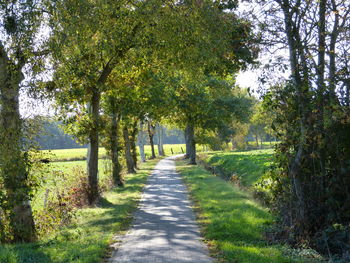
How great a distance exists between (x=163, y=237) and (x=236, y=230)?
1.84m

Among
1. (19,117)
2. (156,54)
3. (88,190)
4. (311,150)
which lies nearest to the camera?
(311,150)

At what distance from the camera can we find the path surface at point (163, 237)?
802 centimetres

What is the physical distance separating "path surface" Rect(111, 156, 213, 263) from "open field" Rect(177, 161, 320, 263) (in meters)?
0.35

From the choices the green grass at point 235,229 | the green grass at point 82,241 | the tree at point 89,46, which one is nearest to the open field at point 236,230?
the green grass at point 235,229

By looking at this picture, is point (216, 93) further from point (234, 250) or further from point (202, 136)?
point (234, 250)

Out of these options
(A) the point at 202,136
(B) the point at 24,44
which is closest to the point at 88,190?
(B) the point at 24,44

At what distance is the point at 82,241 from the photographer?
31.4 feet

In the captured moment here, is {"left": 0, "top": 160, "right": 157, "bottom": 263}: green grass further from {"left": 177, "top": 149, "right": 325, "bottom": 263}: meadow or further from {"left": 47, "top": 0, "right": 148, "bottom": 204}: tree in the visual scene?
{"left": 47, "top": 0, "right": 148, "bottom": 204}: tree

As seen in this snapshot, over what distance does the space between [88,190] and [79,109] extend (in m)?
3.41

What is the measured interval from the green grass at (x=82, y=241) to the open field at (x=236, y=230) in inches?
95.0

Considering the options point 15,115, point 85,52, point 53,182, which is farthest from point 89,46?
point 53,182

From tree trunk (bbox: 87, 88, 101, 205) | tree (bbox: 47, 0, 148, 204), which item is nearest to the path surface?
tree trunk (bbox: 87, 88, 101, 205)

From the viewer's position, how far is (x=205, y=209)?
13.8 metres

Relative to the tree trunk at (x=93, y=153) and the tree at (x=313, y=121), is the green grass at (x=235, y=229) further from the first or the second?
the tree trunk at (x=93, y=153)
